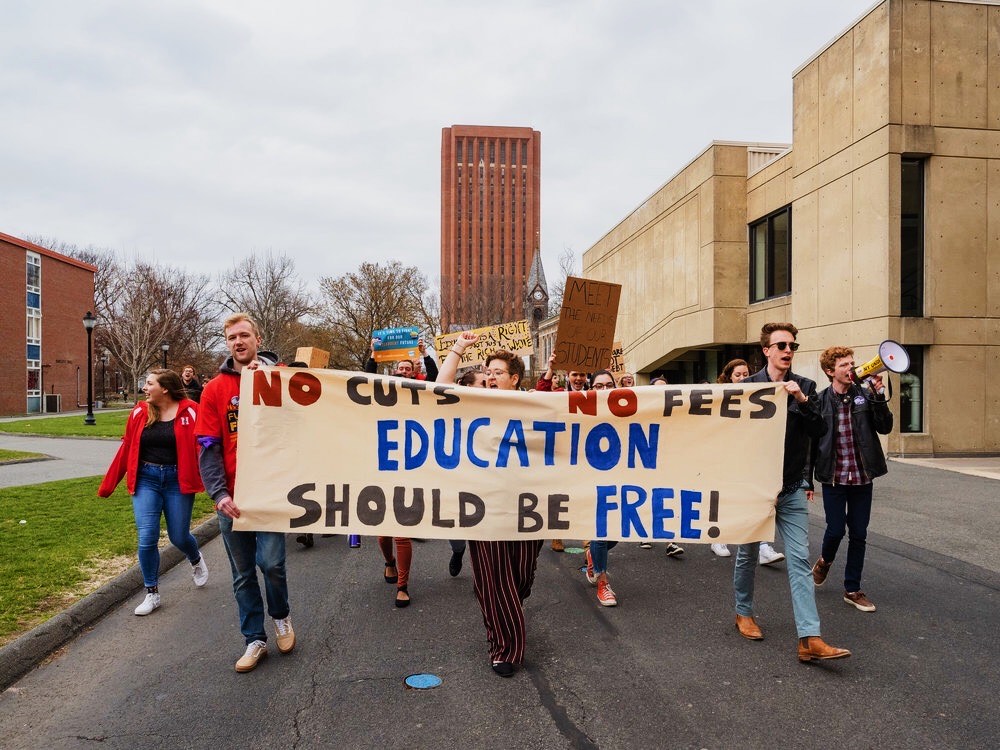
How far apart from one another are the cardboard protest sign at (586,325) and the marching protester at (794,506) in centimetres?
331

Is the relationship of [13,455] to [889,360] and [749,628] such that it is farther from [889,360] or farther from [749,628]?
[889,360]

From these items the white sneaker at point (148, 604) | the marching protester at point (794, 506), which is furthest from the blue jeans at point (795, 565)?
the white sneaker at point (148, 604)

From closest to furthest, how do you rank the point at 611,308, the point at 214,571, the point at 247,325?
the point at 247,325 → the point at 214,571 → the point at 611,308

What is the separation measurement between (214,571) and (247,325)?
3.31 m

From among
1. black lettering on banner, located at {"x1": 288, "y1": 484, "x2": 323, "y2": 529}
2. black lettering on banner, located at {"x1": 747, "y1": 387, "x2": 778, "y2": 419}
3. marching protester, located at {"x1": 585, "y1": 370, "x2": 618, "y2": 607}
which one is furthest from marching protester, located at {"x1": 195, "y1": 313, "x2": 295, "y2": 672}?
black lettering on banner, located at {"x1": 747, "y1": 387, "x2": 778, "y2": 419}

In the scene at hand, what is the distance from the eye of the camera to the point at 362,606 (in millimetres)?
5352

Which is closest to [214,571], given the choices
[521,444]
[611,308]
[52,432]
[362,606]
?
[362,606]

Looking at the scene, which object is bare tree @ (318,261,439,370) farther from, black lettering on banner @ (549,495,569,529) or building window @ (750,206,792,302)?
black lettering on banner @ (549,495,569,529)

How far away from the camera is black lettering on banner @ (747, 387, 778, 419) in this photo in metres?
4.46

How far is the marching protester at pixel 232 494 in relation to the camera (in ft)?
13.7

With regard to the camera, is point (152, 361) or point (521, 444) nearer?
point (521, 444)

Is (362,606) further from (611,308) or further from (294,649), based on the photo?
(611,308)

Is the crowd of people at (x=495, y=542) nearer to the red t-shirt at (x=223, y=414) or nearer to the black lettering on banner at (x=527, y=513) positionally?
the red t-shirt at (x=223, y=414)

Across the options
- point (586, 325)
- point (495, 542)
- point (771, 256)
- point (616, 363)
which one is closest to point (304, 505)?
point (495, 542)
